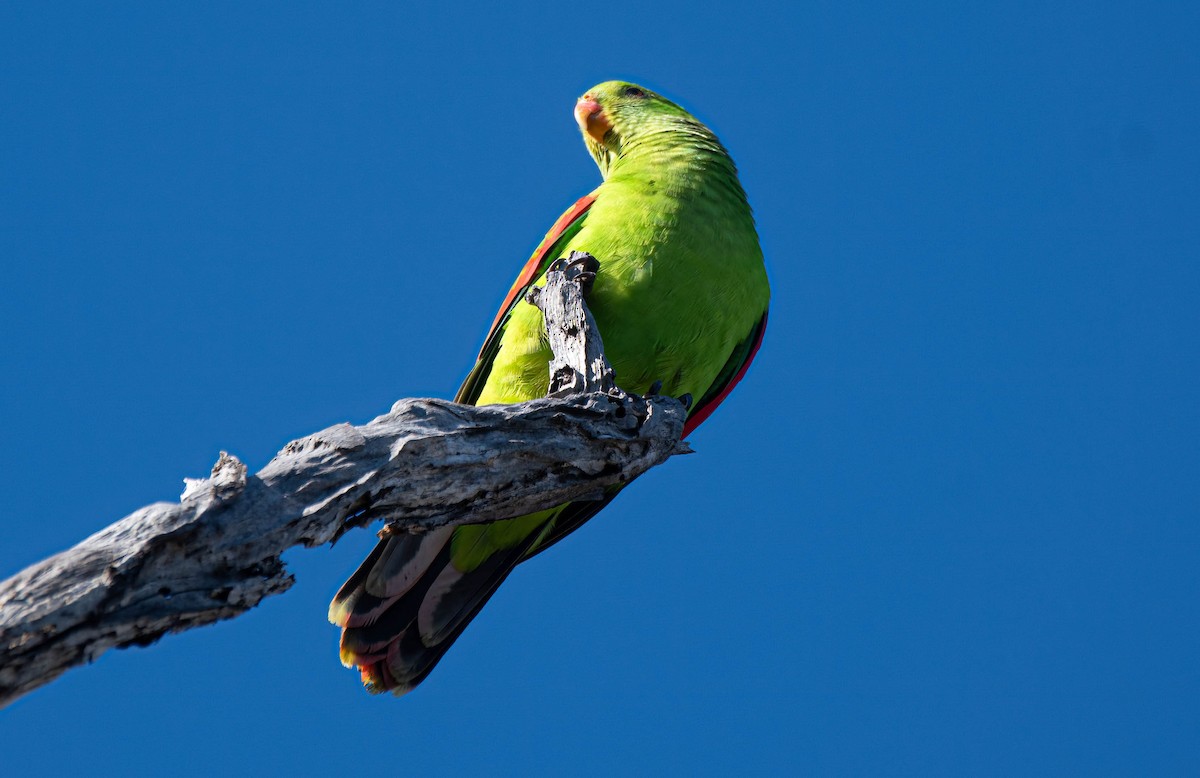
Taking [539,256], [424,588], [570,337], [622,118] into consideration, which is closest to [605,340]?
[570,337]

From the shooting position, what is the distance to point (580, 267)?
4.30 m

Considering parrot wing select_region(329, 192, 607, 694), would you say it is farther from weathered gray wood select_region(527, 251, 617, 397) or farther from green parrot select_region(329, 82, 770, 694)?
weathered gray wood select_region(527, 251, 617, 397)

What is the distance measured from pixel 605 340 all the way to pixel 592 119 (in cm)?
188

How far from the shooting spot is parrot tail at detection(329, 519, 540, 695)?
4309 mm

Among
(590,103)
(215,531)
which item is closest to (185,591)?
(215,531)

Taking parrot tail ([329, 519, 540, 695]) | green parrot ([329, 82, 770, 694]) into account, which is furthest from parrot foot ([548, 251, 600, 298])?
parrot tail ([329, 519, 540, 695])

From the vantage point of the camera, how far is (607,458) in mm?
3783

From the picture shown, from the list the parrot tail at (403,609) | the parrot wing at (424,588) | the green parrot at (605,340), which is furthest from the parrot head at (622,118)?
the parrot tail at (403,609)

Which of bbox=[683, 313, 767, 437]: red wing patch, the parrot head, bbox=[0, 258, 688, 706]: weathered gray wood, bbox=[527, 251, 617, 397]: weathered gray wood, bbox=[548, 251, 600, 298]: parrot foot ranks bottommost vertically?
bbox=[0, 258, 688, 706]: weathered gray wood

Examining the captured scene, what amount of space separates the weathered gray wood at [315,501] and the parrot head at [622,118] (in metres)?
1.66

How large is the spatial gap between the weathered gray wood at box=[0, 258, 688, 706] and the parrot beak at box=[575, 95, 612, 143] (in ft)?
5.98

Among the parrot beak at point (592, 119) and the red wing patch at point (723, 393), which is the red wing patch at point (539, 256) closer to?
the parrot beak at point (592, 119)

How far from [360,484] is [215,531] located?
0.48 meters

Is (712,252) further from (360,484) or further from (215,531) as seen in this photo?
(215,531)
